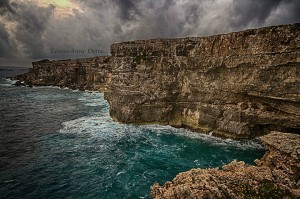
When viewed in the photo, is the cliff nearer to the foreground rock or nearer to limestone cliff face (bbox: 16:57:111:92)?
the foreground rock

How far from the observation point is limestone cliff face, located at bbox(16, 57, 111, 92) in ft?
343

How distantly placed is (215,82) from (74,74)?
335ft

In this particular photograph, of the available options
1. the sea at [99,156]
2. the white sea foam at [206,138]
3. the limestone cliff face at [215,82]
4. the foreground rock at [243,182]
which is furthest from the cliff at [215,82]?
the foreground rock at [243,182]

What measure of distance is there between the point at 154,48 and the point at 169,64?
13.2ft

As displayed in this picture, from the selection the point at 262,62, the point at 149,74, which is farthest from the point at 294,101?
the point at 149,74

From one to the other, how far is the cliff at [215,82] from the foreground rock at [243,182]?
1636cm

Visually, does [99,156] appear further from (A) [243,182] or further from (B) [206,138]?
(A) [243,182]

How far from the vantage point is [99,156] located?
27.7 m

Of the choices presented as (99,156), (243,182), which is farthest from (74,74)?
(243,182)

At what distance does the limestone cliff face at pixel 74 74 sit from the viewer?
10456 cm

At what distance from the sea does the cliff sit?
2.76 m

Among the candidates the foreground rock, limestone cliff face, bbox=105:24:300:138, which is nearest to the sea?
limestone cliff face, bbox=105:24:300:138

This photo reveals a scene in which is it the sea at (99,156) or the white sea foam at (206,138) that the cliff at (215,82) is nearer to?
the white sea foam at (206,138)

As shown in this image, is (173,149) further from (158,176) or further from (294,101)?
(294,101)
